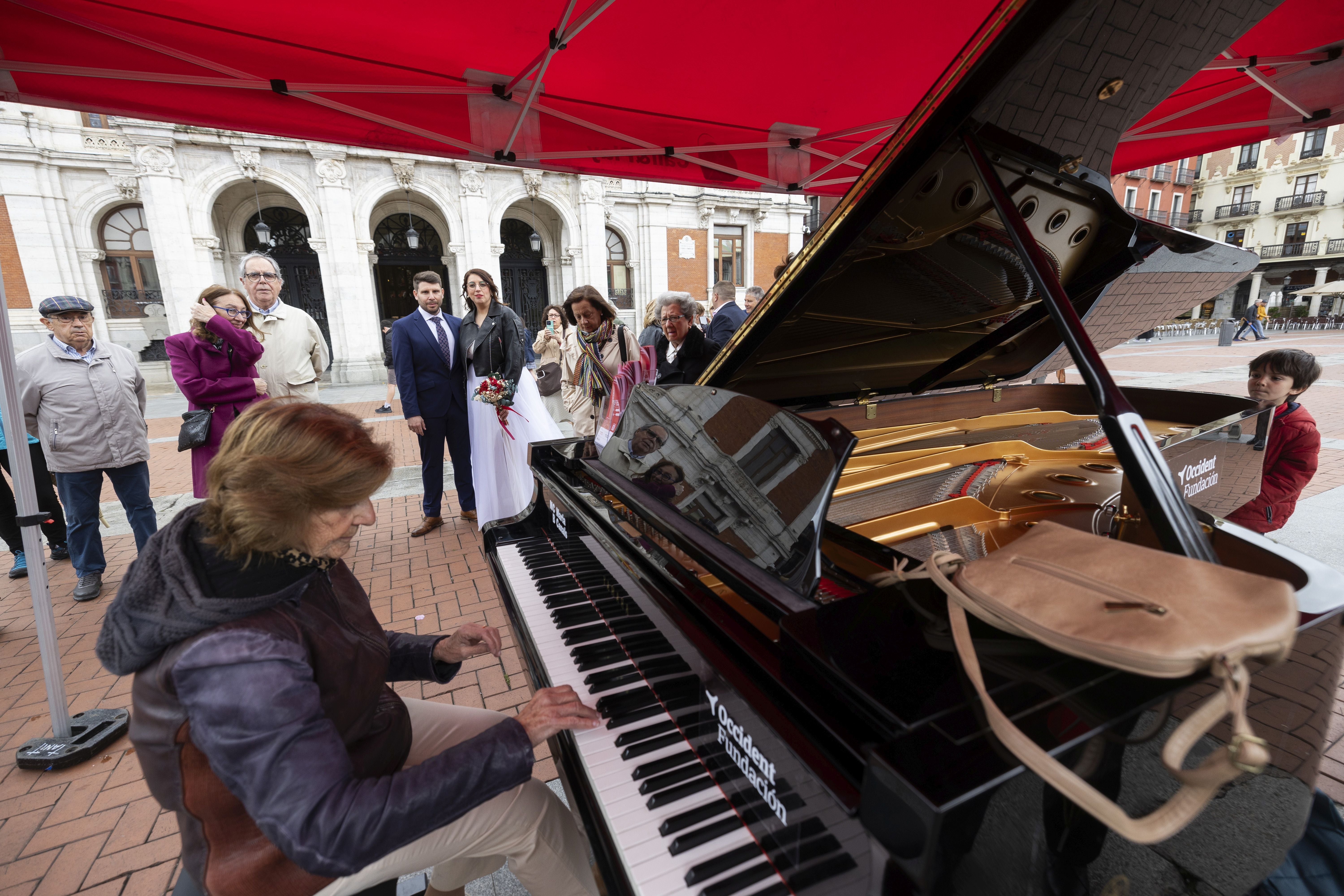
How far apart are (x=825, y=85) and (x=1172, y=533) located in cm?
442

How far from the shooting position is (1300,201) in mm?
31844

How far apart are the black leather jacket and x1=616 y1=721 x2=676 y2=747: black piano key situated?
3776 mm

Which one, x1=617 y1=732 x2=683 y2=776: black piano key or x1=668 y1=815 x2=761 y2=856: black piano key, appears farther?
x1=617 y1=732 x2=683 y2=776: black piano key

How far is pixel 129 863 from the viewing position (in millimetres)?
1985

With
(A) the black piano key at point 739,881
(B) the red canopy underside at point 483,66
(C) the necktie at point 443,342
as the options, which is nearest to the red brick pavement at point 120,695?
(C) the necktie at point 443,342

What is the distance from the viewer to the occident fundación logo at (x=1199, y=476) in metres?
2.28

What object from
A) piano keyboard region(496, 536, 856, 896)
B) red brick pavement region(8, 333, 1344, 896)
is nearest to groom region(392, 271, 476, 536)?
red brick pavement region(8, 333, 1344, 896)

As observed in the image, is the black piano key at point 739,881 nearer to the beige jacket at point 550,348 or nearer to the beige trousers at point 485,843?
the beige trousers at point 485,843

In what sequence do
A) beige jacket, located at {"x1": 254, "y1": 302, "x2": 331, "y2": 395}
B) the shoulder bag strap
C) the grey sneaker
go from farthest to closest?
beige jacket, located at {"x1": 254, "y1": 302, "x2": 331, "y2": 395}, the grey sneaker, the shoulder bag strap

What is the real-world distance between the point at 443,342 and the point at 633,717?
4.10m

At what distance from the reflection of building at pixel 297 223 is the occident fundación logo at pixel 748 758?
12433 millimetres

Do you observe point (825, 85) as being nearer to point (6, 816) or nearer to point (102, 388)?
point (102, 388)

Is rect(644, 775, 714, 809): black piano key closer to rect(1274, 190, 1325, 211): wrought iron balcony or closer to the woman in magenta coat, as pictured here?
the woman in magenta coat

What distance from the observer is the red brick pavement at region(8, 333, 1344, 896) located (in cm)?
198
